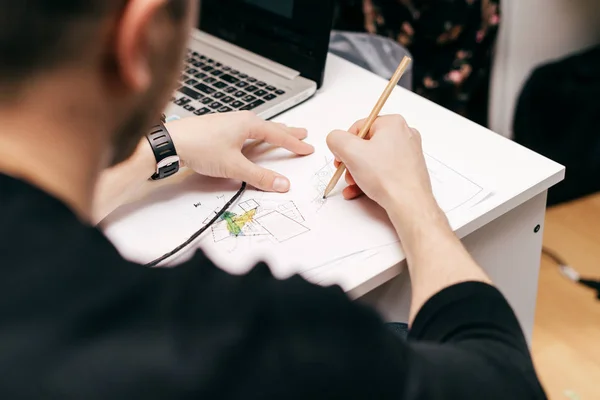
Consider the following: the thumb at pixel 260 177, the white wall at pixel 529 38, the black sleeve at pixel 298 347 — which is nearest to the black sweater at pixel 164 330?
the black sleeve at pixel 298 347

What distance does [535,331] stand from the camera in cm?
146

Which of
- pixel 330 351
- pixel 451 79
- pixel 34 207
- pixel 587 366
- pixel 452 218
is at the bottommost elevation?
pixel 587 366

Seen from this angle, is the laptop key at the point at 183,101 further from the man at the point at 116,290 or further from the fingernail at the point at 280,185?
the man at the point at 116,290

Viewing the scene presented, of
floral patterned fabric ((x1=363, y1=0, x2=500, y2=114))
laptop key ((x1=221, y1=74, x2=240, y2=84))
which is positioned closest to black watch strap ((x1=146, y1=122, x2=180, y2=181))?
laptop key ((x1=221, y1=74, x2=240, y2=84))

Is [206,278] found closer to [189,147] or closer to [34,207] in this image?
[34,207]

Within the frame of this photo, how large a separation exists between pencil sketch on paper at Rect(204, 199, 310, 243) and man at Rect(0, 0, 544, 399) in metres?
0.28

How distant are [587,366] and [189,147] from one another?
0.97 metres

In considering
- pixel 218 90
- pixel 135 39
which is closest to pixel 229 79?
pixel 218 90

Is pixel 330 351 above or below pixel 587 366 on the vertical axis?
above

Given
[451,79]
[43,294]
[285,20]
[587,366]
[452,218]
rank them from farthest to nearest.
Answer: [451,79]
[587,366]
[285,20]
[452,218]
[43,294]

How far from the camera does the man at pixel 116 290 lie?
0.36 m

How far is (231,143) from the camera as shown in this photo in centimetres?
85

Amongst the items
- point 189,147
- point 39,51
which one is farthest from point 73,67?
point 189,147

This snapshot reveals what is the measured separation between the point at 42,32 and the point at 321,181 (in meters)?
0.50
